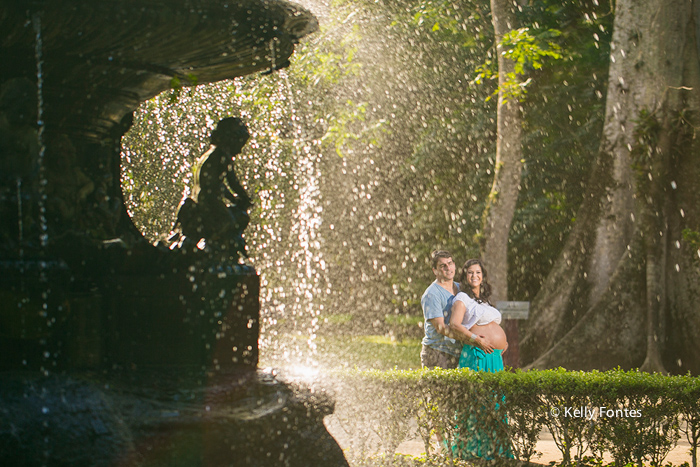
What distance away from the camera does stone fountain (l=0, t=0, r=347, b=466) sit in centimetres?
341

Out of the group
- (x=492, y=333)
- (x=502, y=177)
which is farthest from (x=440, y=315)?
(x=502, y=177)

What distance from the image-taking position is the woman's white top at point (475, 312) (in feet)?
18.5

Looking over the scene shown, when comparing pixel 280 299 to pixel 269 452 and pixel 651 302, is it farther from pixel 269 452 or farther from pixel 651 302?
pixel 269 452

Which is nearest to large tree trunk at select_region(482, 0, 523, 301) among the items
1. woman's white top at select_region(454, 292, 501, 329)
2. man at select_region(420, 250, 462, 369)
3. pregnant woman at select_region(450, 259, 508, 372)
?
man at select_region(420, 250, 462, 369)

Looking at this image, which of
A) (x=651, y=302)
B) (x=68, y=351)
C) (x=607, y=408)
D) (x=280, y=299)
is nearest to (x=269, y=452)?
(x=68, y=351)

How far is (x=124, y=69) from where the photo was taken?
14.8 feet

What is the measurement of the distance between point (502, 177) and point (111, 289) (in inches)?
371

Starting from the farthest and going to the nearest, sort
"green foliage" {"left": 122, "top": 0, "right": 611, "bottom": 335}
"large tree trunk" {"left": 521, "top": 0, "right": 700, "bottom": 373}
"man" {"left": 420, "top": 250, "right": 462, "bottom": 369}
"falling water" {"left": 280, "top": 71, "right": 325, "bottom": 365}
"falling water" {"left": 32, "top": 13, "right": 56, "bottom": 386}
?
"falling water" {"left": 280, "top": 71, "right": 325, "bottom": 365} < "green foliage" {"left": 122, "top": 0, "right": 611, "bottom": 335} < "large tree trunk" {"left": 521, "top": 0, "right": 700, "bottom": 373} < "man" {"left": 420, "top": 250, "right": 462, "bottom": 369} < "falling water" {"left": 32, "top": 13, "right": 56, "bottom": 386}

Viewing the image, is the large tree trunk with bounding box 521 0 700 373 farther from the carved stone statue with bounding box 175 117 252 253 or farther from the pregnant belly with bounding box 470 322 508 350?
the carved stone statue with bounding box 175 117 252 253

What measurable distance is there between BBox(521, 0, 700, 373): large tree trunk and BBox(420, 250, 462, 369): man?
4375 millimetres

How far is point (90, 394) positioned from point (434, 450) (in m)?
3.27

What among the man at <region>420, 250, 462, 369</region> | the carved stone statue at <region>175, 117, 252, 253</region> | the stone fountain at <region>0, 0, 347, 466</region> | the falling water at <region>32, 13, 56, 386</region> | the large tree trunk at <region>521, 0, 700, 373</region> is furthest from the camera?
the large tree trunk at <region>521, 0, 700, 373</region>

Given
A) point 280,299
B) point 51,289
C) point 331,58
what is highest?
point 331,58

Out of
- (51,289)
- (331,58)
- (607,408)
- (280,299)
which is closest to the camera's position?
(51,289)
